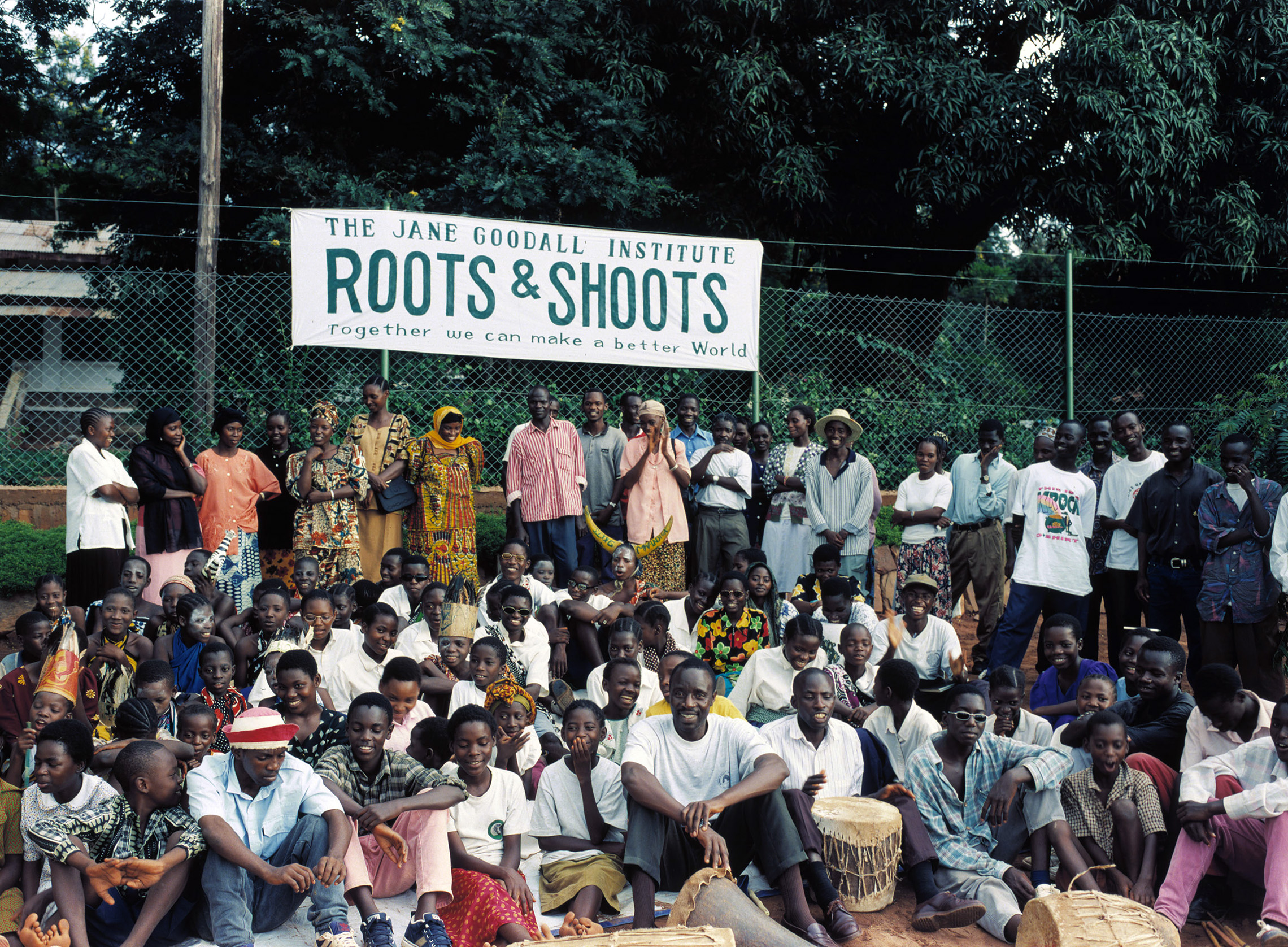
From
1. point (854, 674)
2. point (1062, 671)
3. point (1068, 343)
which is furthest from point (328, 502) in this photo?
point (1068, 343)

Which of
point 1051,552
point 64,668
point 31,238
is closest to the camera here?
point 64,668

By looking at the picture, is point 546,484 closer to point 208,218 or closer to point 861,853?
point 208,218

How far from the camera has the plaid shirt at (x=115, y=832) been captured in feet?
13.6

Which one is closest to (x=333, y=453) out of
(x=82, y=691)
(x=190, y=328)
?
(x=190, y=328)

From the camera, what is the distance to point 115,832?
434 cm

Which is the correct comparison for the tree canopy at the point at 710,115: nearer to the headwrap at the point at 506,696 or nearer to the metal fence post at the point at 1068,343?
the metal fence post at the point at 1068,343

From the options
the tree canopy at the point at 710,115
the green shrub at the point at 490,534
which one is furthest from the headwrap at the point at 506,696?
the tree canopy at the point at 710,115

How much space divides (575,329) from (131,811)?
5417 millimetres

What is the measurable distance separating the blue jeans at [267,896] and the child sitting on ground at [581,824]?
819 millimetres

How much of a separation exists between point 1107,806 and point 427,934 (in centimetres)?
271

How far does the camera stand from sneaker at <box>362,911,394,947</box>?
4270 mm

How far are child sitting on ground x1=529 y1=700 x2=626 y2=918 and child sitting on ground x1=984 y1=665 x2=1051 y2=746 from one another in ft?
5.79

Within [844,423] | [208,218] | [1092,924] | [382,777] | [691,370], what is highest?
[208,218]

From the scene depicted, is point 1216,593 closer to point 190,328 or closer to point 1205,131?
point 1205,131
